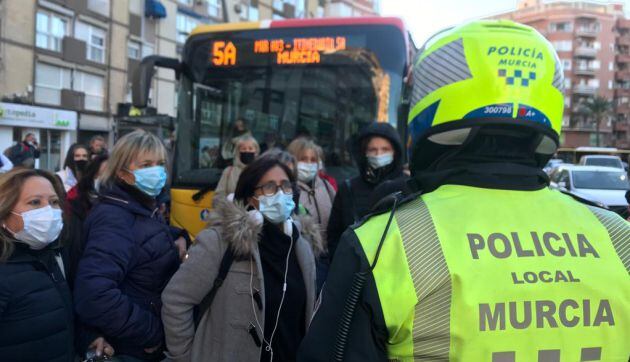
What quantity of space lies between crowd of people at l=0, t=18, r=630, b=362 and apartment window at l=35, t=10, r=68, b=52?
2460 cm

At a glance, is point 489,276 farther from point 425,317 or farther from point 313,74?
point 313,74

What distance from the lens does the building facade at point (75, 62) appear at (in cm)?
2411

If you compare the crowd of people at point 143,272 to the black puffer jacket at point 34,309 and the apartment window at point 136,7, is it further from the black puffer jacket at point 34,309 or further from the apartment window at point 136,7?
the apartment window at point 136,7

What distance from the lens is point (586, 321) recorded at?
50.0 inches

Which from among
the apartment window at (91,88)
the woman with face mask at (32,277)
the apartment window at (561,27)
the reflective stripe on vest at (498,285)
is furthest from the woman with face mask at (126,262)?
the apartment window at (561,27)

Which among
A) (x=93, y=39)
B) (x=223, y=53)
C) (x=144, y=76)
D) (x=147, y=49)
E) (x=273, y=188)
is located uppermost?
(x=147, y=49)

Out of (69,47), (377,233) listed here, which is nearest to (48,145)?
(69,47)

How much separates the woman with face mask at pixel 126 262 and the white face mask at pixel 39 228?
17 cm

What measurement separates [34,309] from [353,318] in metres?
1.88

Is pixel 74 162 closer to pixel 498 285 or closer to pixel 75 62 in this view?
pixel 498 285

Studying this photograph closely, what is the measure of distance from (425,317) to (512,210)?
364mm

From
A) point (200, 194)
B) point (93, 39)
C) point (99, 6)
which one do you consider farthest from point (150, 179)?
point (99, 6)

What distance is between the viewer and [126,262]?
2.65 metres

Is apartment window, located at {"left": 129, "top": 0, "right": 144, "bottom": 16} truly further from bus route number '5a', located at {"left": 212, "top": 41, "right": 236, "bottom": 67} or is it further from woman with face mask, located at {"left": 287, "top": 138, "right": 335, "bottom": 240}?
woman with face mask, located at {"left": 287, "top": 138, "right": 335, "bottom": 240}
